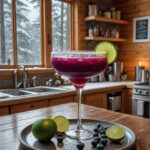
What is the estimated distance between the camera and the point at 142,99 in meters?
3.03

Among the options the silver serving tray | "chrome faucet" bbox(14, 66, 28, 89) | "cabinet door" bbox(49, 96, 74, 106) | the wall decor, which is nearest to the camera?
the silver serving tray

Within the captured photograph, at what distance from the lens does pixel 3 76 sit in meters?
2.69

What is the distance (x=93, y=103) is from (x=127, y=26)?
1955mm

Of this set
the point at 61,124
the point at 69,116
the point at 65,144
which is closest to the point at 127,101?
the point at 69,116

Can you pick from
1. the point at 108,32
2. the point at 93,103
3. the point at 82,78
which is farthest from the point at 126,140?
the point at 108,32

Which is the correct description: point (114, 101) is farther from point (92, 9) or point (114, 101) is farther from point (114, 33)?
point (92, 9)

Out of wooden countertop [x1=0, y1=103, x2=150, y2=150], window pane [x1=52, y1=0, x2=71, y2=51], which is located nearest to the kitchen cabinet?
window pane [x1=52, y1=0, x2=71, y2=51]

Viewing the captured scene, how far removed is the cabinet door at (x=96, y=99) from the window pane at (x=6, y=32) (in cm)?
111

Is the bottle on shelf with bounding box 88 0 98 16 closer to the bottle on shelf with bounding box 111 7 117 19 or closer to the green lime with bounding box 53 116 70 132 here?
the bottle on shelf with bounding box 111 7 117 19

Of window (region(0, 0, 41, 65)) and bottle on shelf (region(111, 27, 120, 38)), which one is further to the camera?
bottle on shelf (region(111, 27, 120, 38))

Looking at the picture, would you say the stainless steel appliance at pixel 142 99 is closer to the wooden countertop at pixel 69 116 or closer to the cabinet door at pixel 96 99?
the cabinet door at pixel 96 99

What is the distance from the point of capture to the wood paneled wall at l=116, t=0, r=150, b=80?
3812 mm

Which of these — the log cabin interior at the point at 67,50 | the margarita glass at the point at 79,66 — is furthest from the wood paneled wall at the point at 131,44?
the margarita glass at the point at 79,66

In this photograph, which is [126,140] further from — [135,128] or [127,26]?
[127,26]
